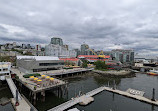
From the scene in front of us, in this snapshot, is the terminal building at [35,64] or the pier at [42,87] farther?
the terminal building at [35,64]

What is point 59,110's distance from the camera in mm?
23344

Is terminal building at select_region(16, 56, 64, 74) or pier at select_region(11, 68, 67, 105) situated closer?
pier at select_region(11, 68, 67, 105)

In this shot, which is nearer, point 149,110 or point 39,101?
point 149,110

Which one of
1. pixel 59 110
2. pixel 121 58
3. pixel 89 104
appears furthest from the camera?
pixel 121 58

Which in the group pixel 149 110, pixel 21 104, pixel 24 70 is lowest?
pixel 149 110

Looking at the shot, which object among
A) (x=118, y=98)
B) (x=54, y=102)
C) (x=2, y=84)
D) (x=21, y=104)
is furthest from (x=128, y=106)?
(x=2, y=84)

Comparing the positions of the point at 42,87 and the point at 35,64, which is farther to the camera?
the point at 35,64

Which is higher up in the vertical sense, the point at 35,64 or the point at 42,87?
the point at 35,64

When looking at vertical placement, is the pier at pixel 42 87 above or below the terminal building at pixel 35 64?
below

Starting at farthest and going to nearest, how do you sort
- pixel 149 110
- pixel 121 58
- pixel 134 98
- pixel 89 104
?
pixel 121 58 → pixel 134 98 → pixel 89 104 → pixel 149 110

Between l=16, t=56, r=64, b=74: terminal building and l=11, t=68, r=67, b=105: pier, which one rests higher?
l=16, t=56, r=64, b=74: terminal building

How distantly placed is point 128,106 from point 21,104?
30.1 metres

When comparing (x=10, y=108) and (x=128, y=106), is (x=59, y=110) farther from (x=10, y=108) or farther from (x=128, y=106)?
(x=128, y=106)

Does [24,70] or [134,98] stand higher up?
[24,70]
